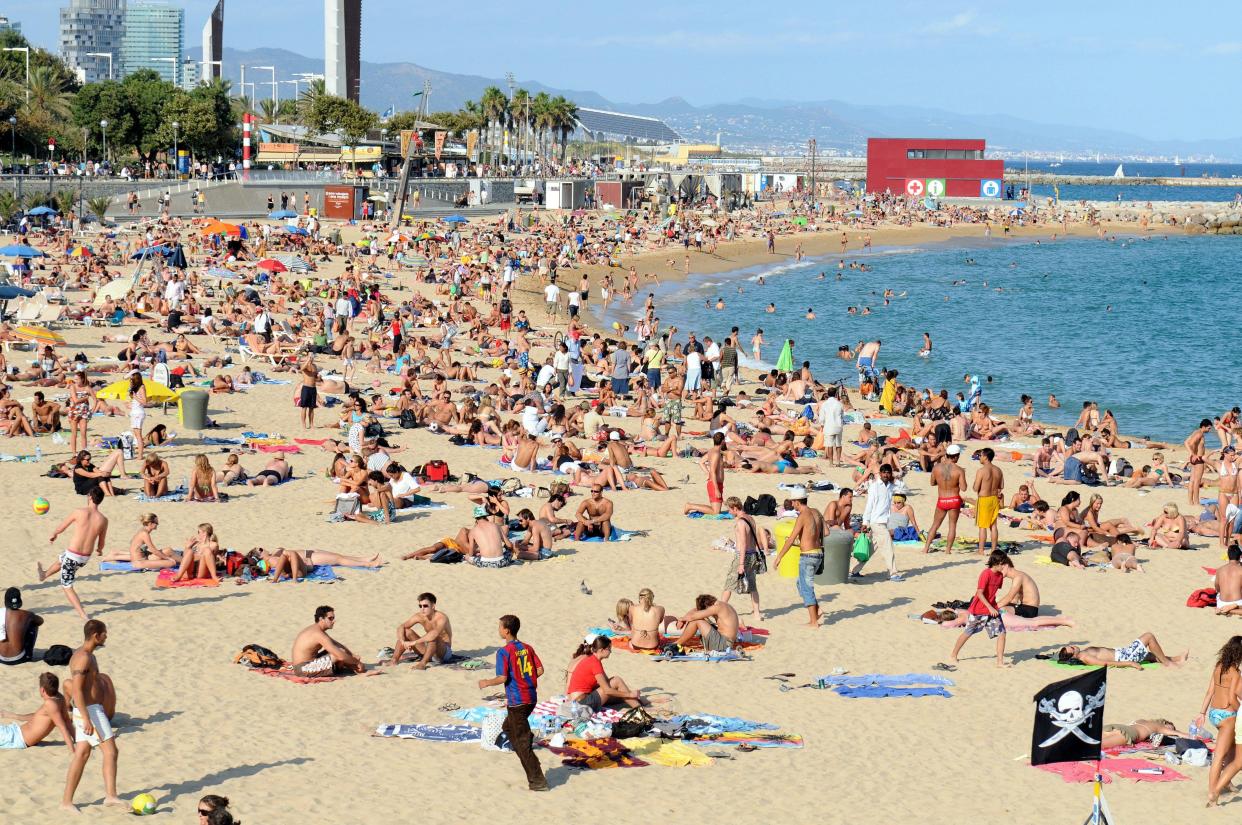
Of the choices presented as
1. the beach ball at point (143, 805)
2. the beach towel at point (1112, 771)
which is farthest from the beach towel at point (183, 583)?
the beach towel at point (1112, 771)

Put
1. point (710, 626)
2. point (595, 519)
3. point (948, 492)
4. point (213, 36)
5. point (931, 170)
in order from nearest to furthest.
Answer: point (710, 626) → point (948, 492) → point (595, 519) → point (931, 170) → point (213, 36)

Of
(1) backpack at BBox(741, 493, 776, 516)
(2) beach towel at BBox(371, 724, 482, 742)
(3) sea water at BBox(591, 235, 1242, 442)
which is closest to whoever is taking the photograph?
(2) beach towel at BBox(371, 724, 482, 742)

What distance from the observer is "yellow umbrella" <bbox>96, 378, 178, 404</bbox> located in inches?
761

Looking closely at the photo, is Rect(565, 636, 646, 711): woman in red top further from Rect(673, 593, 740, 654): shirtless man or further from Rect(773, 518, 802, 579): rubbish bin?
Rect(773, 518, 802, 579): rubbish bin

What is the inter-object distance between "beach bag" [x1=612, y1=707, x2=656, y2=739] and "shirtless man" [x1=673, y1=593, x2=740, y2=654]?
6.51 feet

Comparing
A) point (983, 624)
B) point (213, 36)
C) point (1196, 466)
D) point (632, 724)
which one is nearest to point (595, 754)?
point (632, 724)

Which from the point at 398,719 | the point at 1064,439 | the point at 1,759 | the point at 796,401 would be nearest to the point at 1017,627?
the point at 398,719

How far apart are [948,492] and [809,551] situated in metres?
3.19

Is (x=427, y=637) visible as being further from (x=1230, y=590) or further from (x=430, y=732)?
(x=1230, y=590)

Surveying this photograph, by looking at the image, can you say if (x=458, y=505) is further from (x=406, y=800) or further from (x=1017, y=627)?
(x=406, y=800)

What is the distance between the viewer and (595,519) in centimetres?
1558

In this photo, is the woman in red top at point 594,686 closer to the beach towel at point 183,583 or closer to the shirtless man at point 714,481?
the beach towel at point 183,583

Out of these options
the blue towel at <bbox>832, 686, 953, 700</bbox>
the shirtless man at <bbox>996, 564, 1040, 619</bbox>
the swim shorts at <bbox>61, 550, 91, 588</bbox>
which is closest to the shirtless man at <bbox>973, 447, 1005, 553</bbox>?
the shirtless man at <bbox>996, 564, 1040, 619</bbox>

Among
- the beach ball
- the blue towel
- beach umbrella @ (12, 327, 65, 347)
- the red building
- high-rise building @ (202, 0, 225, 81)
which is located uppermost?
high-rise building @ (202, 0, 225, 81)
